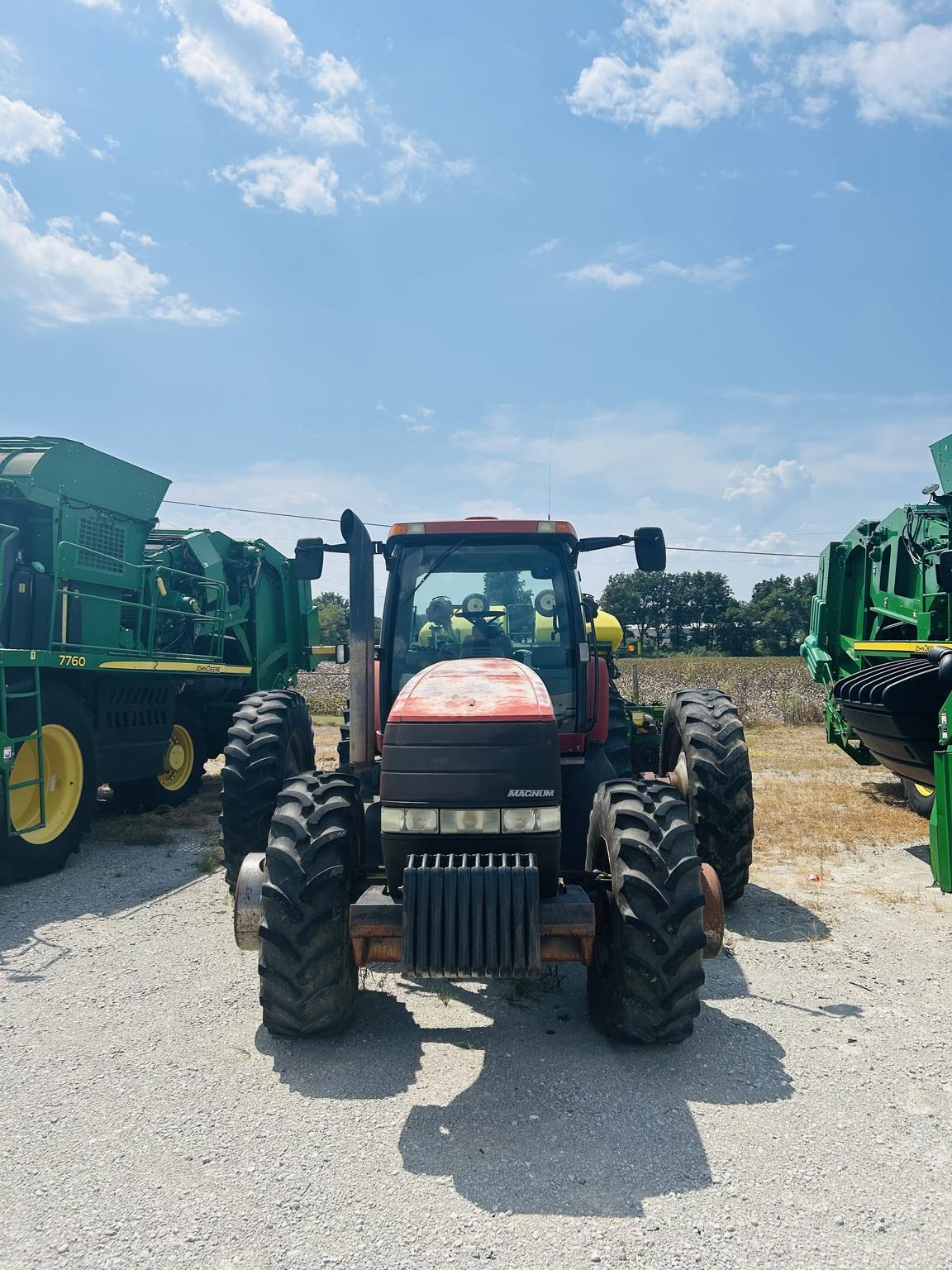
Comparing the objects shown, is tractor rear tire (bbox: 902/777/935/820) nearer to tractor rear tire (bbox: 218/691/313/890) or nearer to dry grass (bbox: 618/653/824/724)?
dry grass (bbox: 618/653/824/724)

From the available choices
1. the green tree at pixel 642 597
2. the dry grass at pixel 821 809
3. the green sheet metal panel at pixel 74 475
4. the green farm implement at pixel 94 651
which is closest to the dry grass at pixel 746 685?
the dry grass at pixel 821 809

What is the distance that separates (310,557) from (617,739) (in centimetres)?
243

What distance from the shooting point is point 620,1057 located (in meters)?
4.05

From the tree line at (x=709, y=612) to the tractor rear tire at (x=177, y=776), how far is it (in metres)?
52.8

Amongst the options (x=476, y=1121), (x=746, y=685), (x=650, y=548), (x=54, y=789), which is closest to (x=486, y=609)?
(x=650, y=548)

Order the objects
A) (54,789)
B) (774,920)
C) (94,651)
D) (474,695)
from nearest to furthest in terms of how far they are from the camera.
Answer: (474,695) → (774,920) → (54,789) → (94,651)

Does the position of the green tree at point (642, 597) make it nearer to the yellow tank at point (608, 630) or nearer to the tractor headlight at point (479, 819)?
the yellow tank at point (608, 630)

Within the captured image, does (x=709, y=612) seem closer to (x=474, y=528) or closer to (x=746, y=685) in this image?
(x=746, y=685)

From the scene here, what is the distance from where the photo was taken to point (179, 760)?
430 inches

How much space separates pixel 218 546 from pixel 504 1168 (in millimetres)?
9728

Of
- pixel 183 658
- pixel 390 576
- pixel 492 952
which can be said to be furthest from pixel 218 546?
pixel 492 952

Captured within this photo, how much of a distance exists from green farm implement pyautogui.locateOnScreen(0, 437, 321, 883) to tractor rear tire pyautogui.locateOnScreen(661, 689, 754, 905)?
9.55 ft

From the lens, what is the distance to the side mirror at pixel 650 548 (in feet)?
17.7

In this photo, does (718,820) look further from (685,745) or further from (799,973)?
(799,973)
